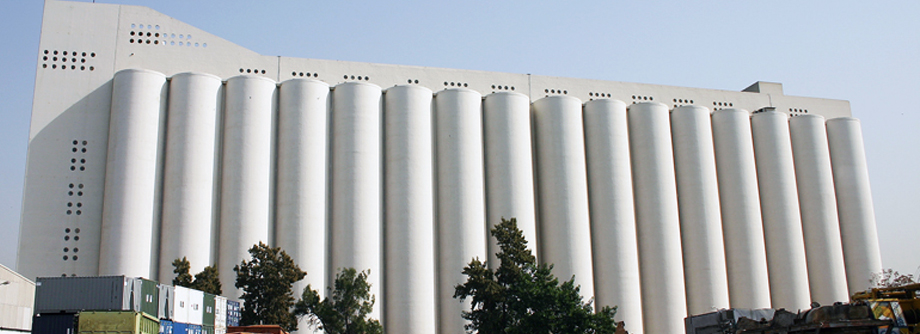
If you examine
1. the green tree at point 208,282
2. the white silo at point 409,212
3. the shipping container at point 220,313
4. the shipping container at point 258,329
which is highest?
the white silo at point 409,212

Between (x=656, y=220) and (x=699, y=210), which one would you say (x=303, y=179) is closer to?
(x=656, y=220)

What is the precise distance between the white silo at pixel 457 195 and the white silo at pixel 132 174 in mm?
17377

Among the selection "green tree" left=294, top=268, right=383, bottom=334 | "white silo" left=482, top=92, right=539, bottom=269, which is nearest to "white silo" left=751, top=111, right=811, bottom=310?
"white silo" left=482, top=92, right=539, bottom=269

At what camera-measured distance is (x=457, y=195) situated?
51656 mm

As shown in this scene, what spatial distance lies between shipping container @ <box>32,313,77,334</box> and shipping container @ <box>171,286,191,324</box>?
156 inches

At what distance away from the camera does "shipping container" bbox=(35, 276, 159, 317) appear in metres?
27.6

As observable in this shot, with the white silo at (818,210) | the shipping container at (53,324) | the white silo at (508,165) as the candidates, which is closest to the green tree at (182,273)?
the shipping container at (53,324)

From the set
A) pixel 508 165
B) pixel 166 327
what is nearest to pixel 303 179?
pixel 508 165

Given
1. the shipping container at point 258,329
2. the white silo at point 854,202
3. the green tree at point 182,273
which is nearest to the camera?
the shipping container at point 258,329

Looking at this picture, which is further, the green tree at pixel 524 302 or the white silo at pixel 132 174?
the white silo at pixel 132 174

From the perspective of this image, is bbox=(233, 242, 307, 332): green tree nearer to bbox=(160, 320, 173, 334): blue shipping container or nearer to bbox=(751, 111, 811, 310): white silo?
bbox=(160, 320, 173, 334): blue shipping container

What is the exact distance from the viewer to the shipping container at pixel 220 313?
36000 millimetres

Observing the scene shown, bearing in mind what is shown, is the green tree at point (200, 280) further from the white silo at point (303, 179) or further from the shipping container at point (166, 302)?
the shipping container at point (166, 302)

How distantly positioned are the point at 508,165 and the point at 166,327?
2807 cm
